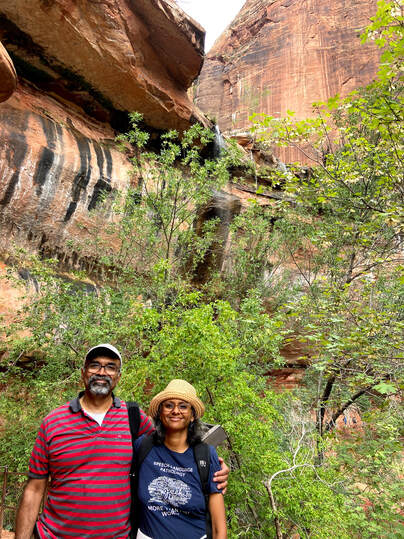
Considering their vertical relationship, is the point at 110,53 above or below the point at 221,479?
above

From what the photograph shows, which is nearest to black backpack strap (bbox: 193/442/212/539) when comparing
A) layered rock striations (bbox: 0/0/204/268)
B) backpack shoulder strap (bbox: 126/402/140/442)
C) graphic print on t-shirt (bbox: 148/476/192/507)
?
graphic print on t-shirt (bbox: 148/476/192/507)

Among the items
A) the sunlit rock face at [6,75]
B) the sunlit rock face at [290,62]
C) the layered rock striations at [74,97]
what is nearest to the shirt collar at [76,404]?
the sunlit rock face at [6,75]

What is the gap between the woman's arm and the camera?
1.96 meters

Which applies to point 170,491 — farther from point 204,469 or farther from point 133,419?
point 133,419

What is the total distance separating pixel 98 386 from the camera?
214 centimetres

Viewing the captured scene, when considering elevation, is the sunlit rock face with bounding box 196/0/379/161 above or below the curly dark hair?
above

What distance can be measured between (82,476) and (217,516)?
826 mm

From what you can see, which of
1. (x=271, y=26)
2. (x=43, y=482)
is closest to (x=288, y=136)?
(x=43, y=482)

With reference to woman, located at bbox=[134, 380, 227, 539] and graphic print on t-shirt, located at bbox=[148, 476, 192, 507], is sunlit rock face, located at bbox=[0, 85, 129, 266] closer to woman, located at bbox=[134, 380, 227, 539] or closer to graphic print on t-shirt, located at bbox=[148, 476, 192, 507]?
woman, located at bbox=[134, 380, 227, 539]

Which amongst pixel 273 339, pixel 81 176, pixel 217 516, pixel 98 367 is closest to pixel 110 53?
pixel 81 176

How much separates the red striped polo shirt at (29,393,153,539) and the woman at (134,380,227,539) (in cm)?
13

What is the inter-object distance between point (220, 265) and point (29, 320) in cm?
800

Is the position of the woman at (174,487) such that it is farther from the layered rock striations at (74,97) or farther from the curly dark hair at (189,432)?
the layered rock striations at (74,97)

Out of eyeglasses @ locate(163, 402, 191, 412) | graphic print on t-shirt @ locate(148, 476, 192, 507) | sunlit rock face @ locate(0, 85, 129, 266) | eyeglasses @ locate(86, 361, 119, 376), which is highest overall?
sunlit rock face @ locate(0, 85, 129, 266)
